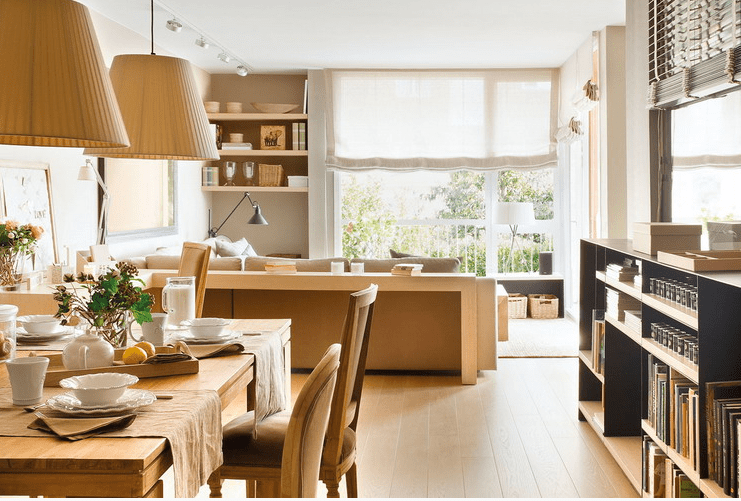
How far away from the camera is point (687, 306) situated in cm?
278

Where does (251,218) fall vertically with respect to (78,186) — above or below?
below

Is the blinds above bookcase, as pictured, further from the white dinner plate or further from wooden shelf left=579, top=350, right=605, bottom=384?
the white dinner plate

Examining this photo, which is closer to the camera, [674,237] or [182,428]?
[182,428]

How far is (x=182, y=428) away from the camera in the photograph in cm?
170

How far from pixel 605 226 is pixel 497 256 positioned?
2.48 meters

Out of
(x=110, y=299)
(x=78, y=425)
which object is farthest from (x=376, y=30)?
(x=78, y=425)

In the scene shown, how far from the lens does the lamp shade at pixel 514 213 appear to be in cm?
820

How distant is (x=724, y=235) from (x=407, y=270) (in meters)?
2.56

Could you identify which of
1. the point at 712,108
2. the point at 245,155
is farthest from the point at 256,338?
the point at 245,155

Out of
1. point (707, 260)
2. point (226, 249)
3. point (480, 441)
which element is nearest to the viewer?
point (707, 260)

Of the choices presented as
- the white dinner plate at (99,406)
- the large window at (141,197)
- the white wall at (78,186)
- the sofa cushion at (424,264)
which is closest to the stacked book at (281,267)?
the sofa cushion at (424,264)

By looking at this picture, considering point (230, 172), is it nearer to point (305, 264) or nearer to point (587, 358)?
point (305, 264)

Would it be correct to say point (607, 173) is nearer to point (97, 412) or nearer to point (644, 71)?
point (644, 71)

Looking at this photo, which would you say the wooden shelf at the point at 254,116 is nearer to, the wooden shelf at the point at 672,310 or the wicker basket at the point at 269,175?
the wicker basket at the point at 269,175
